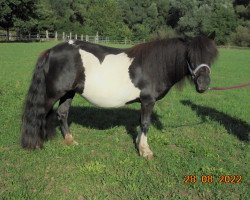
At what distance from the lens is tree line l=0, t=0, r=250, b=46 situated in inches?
1673

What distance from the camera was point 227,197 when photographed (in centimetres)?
400

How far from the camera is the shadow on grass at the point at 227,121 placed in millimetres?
6543

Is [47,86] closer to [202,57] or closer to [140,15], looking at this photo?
[202,57]

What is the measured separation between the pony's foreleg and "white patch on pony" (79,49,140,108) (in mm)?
198

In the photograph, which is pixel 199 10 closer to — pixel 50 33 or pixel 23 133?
pixel 50 33

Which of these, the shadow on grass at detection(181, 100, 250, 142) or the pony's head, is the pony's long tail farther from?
the shadow on grass at detection(181, 100, 250, 142)

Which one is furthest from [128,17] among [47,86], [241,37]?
[47,86]

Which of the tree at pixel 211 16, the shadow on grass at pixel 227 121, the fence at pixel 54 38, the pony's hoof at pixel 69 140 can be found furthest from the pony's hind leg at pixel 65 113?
the tree at pixel 211 16

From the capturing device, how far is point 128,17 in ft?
226

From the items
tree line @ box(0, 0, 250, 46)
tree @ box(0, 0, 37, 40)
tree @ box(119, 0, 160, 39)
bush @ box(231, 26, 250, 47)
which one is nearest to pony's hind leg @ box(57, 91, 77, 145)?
tree line @ box(0, 0, 250, 46)

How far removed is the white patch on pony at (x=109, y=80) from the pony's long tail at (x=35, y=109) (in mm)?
731

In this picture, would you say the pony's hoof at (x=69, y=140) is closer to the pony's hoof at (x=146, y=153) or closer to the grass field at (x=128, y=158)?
the grass field at (x=128, y=158)

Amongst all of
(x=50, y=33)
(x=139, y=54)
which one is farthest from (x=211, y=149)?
(x=50, y=33)

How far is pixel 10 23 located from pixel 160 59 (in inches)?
1641
